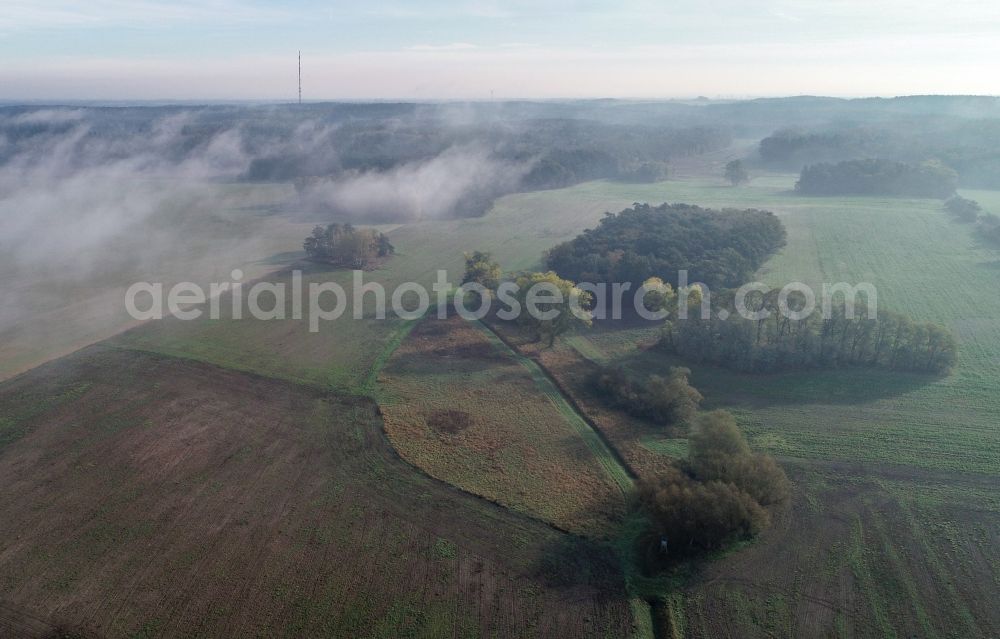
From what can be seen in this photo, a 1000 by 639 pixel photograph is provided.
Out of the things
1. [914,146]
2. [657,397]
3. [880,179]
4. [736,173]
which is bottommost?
[657,397]

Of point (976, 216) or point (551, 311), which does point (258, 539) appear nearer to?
point (551, 311)

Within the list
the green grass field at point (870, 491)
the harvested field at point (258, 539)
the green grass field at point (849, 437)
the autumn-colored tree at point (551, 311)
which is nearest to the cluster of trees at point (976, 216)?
the green grass field at point (849, 437)

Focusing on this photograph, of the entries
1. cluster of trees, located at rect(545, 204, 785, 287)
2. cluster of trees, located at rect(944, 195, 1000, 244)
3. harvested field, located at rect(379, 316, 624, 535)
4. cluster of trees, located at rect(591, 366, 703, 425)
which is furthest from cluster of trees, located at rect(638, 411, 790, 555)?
cluster of trees, located at rect(944, 195, 1000, 244)

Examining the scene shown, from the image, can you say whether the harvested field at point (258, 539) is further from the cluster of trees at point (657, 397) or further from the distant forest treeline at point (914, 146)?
the distant forest treeline at point (914, 146)

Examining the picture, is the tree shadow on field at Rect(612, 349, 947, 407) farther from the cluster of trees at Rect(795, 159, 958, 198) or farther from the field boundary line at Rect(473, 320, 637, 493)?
the cluster of trees at Rect(795, 159, 958, 198)

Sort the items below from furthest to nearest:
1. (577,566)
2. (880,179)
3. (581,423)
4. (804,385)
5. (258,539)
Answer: (880,179), (804,385), (581,423), (258,539), (577,566)

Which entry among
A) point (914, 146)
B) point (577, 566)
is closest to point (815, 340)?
point (577, 566)

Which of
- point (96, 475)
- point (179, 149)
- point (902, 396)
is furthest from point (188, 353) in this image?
point (179, 149)
